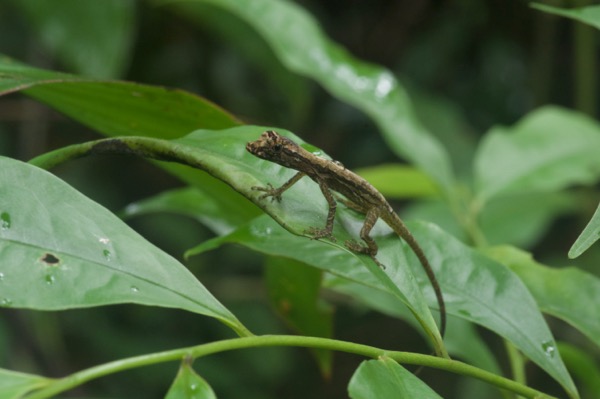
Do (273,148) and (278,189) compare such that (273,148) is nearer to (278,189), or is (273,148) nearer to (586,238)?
(278,189)

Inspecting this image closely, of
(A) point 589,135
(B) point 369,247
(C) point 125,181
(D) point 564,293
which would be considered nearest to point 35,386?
(B) point 369,247

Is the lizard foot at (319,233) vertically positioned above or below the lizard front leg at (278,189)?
below

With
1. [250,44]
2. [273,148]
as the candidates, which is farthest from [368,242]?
[250,44]

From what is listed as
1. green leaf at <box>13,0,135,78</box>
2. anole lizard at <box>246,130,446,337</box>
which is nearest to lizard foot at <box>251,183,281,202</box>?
anole lizard at <box>246,130,446,337</box>

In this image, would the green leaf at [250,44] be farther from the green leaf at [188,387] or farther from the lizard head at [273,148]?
the green leaf at [188,387]

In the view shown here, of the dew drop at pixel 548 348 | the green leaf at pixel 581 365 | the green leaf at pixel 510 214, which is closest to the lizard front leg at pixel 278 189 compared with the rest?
the dew drop at pixel 548 348

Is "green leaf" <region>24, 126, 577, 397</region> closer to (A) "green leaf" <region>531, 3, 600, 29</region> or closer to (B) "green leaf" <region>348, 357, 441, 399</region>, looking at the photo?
(B) "green leaf" <region>348, 357, 441, 399</region>

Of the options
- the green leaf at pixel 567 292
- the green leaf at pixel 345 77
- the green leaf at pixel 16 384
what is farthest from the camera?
the green leaf at pixel 345 77
